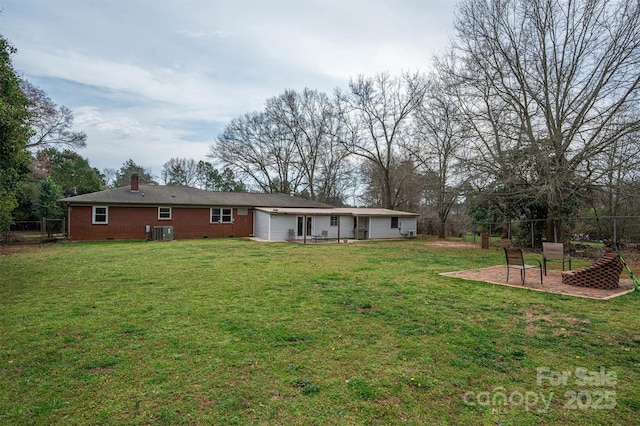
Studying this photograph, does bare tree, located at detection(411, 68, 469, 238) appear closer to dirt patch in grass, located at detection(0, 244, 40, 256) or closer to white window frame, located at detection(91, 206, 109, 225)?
white window frame, located at detection(91, 206, 109, 225)

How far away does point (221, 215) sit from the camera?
24.4m

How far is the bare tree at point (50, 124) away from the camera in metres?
23.1

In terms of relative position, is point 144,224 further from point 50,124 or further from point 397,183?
point 397,183

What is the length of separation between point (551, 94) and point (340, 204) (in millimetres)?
27584

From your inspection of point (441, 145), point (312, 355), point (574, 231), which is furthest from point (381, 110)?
point (312, 355)

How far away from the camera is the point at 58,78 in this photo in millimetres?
18266

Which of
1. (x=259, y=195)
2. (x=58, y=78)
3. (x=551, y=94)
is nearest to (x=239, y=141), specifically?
(x=259, y=195)

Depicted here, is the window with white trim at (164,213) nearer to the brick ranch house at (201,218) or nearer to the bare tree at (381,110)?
the brick ranch house at (201,218)

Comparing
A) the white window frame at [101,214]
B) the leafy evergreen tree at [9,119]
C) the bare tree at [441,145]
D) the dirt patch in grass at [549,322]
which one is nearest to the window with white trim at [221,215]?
the white window frame at [101,214]

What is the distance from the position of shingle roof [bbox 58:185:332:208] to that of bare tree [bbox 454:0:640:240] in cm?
1591

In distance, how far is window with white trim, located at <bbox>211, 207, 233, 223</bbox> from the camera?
2412 cm

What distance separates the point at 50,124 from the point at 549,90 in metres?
32.3

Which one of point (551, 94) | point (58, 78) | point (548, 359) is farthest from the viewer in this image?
point (58, 78)

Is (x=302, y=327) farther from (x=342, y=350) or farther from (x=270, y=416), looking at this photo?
(x=270, y=416)
